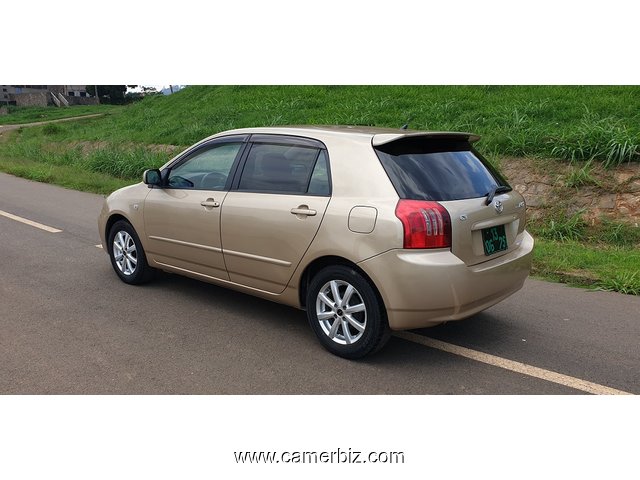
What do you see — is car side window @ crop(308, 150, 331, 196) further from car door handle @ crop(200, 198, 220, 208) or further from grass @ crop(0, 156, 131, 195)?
grass @ crop(0, 156, 131, 195)

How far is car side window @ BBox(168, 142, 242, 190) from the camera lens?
496 centimetres

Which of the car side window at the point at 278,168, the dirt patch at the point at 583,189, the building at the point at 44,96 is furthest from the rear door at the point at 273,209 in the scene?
the building at the point at 44,96

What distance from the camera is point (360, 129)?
461 cm

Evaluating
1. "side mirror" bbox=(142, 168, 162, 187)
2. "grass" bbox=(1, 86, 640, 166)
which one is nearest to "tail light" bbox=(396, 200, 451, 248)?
"side mirror" bbox=(142, 168, 162, 187)

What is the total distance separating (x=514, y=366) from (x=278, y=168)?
7.60ft

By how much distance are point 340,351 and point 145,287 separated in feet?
8.31

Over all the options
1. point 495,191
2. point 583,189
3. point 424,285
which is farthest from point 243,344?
point 583,189

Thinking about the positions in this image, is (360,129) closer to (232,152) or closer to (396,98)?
(232,152)

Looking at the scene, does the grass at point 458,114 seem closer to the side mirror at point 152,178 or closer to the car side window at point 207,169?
the car side window at point 207,169

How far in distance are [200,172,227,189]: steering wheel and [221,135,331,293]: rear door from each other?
19 cm

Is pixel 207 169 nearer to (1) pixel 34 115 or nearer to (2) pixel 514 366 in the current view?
(2) pixel 514 366

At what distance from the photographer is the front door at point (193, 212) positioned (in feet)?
16.1

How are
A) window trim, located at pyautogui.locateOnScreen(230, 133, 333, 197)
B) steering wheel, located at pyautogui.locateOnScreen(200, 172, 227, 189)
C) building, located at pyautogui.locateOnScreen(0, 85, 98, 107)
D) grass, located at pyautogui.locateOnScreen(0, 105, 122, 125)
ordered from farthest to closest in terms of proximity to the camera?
building, located at pyautogui.locateOnScreen(0, 85, 98, 107)
grass, located at pyautogui.locateOnScreen(0, 105, 122, 125)
steering wheel, located at pyautogui.locateOnScreen(200, 172, 227, 189)
window trim, located at pyautogui.locateOnScreen(230, 133, 333, 197)

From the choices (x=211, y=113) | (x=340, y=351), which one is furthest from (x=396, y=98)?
(x=340, y=351)
